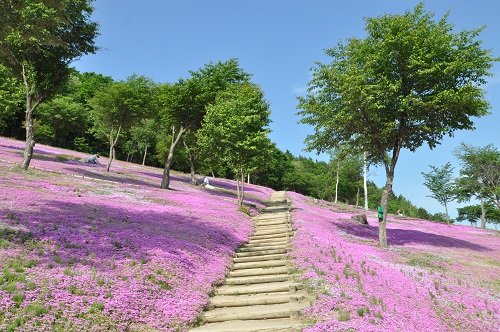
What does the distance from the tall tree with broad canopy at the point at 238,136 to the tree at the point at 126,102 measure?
49.2 ft

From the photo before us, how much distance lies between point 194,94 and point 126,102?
29.9 ft

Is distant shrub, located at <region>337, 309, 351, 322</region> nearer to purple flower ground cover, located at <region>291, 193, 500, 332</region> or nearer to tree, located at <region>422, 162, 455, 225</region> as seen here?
purple flower ground cover, located at <region>291, 193, 500, 332</region>

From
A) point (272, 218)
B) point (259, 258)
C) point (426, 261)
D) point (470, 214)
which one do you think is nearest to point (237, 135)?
point (272, 218)

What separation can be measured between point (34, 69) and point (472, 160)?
215 ft

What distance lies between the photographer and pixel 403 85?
78.7 feet

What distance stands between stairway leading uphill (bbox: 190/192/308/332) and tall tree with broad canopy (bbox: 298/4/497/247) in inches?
385

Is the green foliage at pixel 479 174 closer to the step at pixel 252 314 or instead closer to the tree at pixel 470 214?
the step at pixel 252 314

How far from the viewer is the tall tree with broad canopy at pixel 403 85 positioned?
874 inches

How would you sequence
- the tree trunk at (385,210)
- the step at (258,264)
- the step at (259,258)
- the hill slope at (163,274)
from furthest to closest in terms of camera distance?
the tree trunk at (385,210) < the step at (259,258) < the step at (258,264) < the hill slope at (163,274)

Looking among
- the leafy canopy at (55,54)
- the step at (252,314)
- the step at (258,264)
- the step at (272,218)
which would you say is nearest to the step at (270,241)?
the step at (258,264)

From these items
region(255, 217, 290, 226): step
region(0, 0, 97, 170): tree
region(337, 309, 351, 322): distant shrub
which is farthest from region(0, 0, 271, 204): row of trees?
region(337, 309, 351, 322): distant shrub

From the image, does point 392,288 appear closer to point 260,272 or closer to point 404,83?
point 260,272

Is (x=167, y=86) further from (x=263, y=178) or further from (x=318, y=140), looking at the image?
(x=263, y=178)

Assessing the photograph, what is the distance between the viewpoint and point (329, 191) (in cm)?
11056
